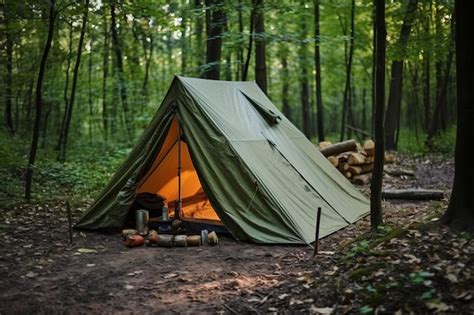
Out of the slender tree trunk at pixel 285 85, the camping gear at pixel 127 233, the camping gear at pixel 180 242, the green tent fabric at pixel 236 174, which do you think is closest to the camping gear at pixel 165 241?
the camping gear at pixel 180 242

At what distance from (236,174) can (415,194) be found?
13.5 ft

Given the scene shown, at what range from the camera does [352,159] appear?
10.3m

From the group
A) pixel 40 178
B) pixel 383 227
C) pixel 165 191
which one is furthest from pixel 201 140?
pixel 40 178

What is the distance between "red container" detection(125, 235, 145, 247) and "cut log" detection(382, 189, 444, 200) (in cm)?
497

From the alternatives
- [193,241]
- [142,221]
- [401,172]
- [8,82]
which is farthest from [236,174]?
[8,82]

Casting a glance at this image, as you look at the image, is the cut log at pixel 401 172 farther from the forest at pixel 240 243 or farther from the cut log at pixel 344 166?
the cut log at pixel 344 166

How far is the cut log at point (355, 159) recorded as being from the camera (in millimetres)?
10254

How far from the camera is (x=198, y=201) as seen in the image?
7.91m

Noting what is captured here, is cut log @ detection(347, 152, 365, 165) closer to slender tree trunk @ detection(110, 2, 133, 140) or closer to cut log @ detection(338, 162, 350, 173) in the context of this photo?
cut log @ detection(338, 162, 350, 173)

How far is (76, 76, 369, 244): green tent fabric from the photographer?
19.5 ft

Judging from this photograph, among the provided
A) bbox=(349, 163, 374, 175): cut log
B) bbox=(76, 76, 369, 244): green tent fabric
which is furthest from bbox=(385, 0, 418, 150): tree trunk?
bbox=(76, 76, 369, 244): green tent fabric

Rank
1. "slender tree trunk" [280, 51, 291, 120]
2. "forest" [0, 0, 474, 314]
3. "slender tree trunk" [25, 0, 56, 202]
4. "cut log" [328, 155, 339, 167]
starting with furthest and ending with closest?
"slender tree trunk" [280, 51, 291, 120] < "cut log" [328, 155, 339, 167] < "slender tree trunk" [25, 0, 56, 202] < "forest" [0, 0, 474, 314]

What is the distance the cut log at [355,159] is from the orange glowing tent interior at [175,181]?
4047 mm

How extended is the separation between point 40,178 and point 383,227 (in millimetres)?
7700
